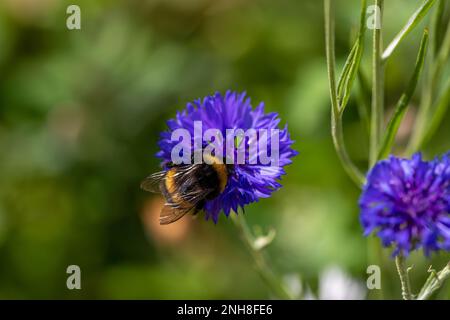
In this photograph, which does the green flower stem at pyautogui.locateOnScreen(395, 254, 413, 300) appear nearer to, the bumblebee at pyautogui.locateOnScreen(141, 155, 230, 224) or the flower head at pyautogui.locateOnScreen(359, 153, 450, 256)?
the flower head at pyautogui.locateOnScreen(359, 153, 450, 256)

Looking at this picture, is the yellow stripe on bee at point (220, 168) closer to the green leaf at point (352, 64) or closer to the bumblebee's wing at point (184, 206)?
the bumblebee's wing at point (184, 206)

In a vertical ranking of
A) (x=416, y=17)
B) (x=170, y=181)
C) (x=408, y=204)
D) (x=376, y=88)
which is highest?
(x=416, y=17)

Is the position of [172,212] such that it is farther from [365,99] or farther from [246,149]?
[365,99]

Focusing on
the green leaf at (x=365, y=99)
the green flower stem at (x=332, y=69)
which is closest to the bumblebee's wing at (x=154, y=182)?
the green flower stem at (x=332, y=69)

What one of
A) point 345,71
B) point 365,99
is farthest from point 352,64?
point 365,99
